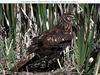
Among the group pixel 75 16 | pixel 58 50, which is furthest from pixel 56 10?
pixel 58 50

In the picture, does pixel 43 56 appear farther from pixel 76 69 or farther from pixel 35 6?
pixel 35 6

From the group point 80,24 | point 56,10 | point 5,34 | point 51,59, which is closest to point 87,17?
point 80,24

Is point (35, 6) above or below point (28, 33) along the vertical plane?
above

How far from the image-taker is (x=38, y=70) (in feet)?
6.12

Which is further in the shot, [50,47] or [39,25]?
[39,25]

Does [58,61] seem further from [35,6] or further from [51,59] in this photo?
[35,6]

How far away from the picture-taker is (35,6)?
1965mm

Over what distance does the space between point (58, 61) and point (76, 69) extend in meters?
0.12

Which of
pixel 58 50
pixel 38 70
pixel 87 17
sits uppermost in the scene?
pixel 87 17

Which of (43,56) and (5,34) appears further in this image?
(5,34)

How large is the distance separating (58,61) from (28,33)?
270 millimetres

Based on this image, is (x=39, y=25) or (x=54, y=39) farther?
(x=39, y=25)

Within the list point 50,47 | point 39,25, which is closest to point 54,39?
point 50,47

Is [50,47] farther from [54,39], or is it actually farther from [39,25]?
[39,25]
